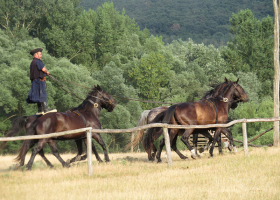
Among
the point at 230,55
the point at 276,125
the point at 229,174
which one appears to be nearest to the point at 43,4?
the point at 230,55

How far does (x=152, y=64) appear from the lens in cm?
5350

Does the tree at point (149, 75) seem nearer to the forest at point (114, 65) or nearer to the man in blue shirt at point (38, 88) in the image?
the forest at point (114, 65)

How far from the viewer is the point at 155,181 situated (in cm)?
838

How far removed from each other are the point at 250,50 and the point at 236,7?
A: 420ft

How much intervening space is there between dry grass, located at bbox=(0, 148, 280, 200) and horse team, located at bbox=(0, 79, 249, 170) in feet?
2.68

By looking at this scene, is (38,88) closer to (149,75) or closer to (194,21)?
(149,75)

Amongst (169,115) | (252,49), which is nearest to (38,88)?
(169,115)

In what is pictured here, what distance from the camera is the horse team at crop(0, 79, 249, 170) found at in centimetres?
1027

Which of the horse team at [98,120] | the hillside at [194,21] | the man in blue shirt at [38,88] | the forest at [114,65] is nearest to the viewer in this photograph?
the horse team at [98,120]

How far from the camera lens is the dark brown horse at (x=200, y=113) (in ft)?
38.4

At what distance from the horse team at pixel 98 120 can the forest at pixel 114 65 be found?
20317mm

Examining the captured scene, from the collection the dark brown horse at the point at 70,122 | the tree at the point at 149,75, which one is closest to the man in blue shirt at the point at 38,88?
the dark brown horse at the point at 70,122

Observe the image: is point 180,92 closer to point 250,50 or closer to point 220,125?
point 250,50

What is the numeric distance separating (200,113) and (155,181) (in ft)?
14.0
